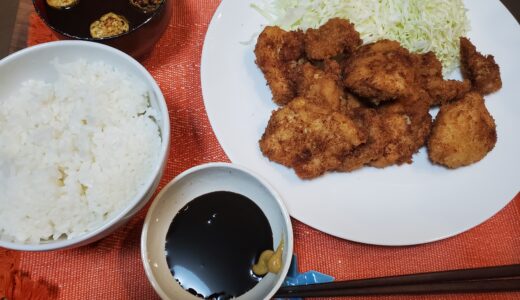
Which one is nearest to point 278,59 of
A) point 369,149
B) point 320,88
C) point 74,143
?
point 320,88

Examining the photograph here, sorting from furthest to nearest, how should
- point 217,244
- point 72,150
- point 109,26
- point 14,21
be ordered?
point 14,21 < point 109,26 < point 217,244 < point 72,150

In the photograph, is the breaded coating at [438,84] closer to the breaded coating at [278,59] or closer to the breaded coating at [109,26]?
the breaded coating at [278,59]

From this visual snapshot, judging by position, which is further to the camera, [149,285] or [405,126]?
[405,126]

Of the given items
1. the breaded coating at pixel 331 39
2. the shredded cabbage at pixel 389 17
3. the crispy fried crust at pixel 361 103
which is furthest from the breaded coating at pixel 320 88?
the shredded cabbage at pixel 389 17

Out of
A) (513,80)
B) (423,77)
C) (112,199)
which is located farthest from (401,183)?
(112,199)

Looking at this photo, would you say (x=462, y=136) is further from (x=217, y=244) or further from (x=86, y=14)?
(x=86, y=14)

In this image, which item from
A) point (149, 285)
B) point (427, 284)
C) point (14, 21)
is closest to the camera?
point (427, 284)

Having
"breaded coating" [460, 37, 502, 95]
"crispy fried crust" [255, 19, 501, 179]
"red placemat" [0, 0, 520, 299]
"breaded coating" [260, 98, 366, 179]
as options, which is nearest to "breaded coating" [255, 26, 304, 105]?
"crispy fried crust" [255, 19, 501, 179]
